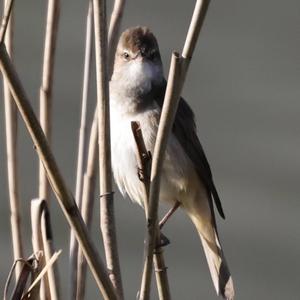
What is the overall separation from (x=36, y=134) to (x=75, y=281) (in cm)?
79

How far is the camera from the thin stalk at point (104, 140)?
2.40 metres

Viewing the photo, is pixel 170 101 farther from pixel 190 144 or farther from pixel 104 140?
pixel 190 144

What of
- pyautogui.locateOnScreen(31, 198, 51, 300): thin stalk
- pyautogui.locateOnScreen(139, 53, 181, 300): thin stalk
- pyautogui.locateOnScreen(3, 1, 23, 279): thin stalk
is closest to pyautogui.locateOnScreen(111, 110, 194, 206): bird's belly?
pyautogui.locateOnScreen(3, 1, 23, 279): thin stalk

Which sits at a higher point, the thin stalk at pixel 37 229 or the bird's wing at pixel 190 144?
the thin stalk at pixel 37 229

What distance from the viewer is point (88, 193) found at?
2908mm

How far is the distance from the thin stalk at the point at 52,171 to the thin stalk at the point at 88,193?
1.96 feet

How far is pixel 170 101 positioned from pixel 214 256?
72.1 inches

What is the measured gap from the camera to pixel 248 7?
4969 mm

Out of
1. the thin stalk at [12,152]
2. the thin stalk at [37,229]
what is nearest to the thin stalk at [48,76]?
the thin stalk at [12,152]

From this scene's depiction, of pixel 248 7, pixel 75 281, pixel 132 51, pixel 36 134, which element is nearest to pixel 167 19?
pixel 248 7

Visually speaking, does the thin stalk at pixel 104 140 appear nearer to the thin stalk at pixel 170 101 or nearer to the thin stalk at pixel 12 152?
the thin stalk at pixel 170 101

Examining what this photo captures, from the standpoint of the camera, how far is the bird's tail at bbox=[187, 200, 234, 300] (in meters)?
3.55

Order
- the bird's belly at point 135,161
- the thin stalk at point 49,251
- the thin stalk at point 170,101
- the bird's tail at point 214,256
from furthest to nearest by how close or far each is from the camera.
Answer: the bird's belly at point 135,161 < the bird's tail at point 214,256 < the thin stalk at point 49,251 < the thin stalk at point 170,101

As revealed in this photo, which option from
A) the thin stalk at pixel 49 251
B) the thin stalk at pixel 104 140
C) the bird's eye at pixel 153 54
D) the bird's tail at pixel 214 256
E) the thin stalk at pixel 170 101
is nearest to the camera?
the thin stalk at pixel 170 101
